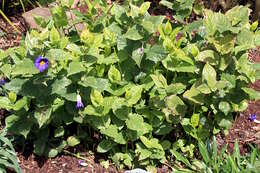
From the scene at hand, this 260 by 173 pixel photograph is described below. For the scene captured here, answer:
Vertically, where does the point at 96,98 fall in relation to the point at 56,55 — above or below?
below

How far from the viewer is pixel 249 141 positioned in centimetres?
309

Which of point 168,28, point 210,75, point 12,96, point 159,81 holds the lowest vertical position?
point 12,96

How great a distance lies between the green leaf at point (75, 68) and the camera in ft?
7.87

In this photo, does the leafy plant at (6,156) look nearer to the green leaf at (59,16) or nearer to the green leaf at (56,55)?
the green leaf at (56,55)

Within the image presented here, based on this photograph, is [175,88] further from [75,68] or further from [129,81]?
[75,68]

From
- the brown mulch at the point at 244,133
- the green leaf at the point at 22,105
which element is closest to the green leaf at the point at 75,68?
the green leaf at the point at 22,105

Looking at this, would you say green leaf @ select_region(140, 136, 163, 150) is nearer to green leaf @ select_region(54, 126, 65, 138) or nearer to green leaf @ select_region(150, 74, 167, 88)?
green leaf @ select_region(150, 74, 167, 88)

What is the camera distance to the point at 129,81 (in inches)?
109

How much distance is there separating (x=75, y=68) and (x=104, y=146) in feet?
1.95

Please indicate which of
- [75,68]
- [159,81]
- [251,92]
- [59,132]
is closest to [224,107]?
[251,92]

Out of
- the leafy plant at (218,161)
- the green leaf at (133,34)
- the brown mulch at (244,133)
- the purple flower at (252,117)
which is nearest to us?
the green leaf at (133,34)

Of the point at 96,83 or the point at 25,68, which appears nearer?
the point at 25,68

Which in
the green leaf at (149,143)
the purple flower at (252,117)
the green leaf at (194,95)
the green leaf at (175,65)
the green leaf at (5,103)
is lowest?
the purple flower at (252,117)

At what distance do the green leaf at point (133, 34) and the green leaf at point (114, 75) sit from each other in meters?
0.22
